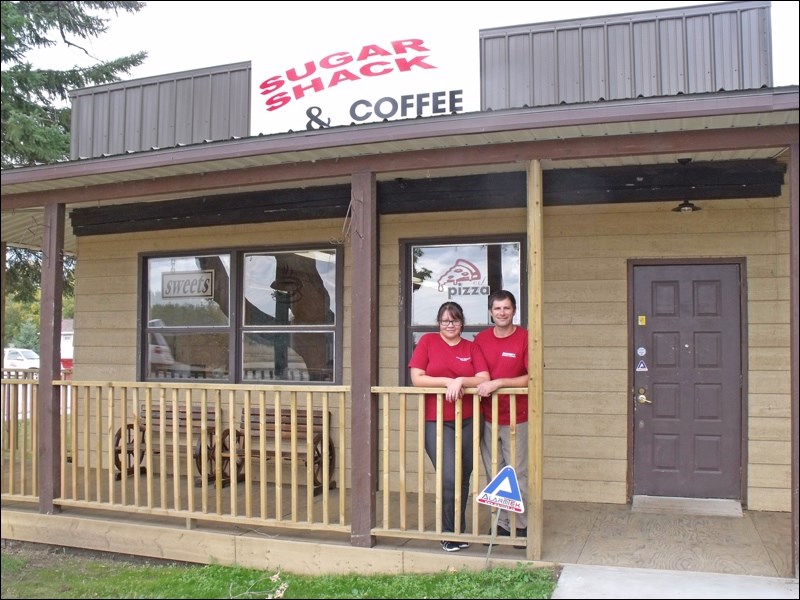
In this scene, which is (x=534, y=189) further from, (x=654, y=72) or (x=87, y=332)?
(x=87, y=332)

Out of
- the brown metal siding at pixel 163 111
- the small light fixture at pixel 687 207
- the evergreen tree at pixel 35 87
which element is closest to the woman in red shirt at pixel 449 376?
the small light fixture at pixel 687 207

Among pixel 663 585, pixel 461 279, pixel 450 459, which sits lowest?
pixel 663 585

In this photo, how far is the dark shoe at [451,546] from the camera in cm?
444

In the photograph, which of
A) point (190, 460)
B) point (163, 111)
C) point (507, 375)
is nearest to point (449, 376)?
point (507, 375)

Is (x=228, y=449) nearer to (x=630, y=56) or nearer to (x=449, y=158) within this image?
(x=449, y=158)

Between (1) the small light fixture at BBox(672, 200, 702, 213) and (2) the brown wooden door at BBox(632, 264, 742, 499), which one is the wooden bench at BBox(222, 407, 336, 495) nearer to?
(2) the brown wooden door at BBox(632, 264, 742, 499)

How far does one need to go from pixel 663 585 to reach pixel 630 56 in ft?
13.9

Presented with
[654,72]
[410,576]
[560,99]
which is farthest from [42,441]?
[654,72]

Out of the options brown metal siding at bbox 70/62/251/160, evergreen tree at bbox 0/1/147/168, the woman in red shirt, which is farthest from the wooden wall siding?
evergreen tree at bbox 0/1/147/168

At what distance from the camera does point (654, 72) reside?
6020 millimetres

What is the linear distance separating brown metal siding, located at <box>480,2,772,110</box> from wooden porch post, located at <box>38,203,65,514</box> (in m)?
3.75

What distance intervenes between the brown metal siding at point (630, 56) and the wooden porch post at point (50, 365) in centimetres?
375

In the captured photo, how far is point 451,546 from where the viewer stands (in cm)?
446

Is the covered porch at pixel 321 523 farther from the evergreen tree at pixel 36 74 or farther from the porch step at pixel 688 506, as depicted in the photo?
the evergreen tree at pixel 36 74
